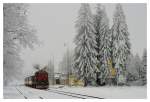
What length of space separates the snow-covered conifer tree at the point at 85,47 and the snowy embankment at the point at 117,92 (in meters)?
0.36

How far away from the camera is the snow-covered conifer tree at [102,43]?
856 inches

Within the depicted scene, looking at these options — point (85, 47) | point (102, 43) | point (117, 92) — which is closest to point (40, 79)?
point (85, 47)

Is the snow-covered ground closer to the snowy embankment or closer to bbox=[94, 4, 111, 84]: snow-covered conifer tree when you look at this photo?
the snowy embankment

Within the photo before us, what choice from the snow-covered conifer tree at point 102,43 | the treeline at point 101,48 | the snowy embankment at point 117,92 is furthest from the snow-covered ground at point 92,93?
the snow-covered conifer tree at point 102,43

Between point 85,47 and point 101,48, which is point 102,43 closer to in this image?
point 101,48

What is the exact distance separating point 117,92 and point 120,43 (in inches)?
61.0

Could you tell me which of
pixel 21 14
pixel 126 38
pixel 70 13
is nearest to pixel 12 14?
pixel 21 14

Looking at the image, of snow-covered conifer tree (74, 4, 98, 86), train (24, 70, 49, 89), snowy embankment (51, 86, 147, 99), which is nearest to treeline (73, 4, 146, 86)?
snow-covered conifer tree (74, 4, 98, 86)

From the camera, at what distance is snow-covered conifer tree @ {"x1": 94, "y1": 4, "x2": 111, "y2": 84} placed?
21.8 metres

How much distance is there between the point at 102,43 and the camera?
2181cm

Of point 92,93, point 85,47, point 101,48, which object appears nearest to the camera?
point 92,93

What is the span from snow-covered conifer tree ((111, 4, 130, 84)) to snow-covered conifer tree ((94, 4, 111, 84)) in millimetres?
222

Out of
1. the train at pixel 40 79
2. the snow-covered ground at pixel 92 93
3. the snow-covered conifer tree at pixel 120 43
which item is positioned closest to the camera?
the snow-covered ground at pixel 92 93

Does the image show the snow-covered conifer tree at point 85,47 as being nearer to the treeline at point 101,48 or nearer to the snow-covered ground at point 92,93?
the treeline at point 101,48
